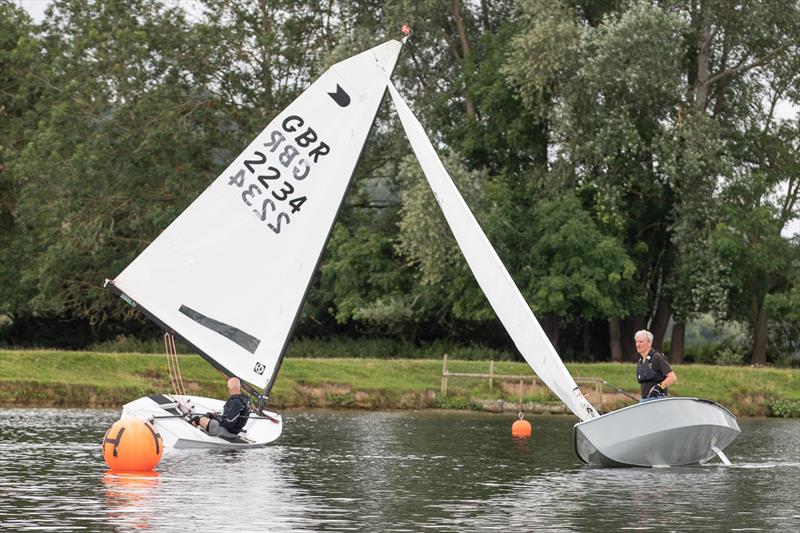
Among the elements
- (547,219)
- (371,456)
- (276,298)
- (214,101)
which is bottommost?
(371,456)

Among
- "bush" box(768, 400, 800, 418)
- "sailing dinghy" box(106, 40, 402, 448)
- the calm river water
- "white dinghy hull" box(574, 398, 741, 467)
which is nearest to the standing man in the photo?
"white dinghy hull" box(574, 398, 741, 467)

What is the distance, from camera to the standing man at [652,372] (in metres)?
23.9

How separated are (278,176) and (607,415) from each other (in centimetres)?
811

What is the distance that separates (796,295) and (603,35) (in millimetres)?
11639

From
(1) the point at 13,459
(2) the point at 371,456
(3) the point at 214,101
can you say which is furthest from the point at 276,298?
(3) the point at 214,101

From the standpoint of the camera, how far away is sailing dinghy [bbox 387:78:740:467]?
23859 mm

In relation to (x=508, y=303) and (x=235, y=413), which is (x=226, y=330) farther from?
(x=508, y=303)

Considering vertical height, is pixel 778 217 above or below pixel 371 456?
above

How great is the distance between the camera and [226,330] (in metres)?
26.9

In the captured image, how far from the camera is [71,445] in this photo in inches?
1053

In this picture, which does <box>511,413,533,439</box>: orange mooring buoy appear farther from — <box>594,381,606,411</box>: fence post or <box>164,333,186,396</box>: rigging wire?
<box>594,381,606,411</box>: fence post

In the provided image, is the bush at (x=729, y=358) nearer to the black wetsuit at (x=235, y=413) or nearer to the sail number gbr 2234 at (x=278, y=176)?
the sail number gbr 2234 at (x=278, y=176)

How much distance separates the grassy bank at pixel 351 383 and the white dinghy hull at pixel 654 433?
19511mm

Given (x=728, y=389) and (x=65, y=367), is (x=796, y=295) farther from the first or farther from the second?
(x=65, y=367)
